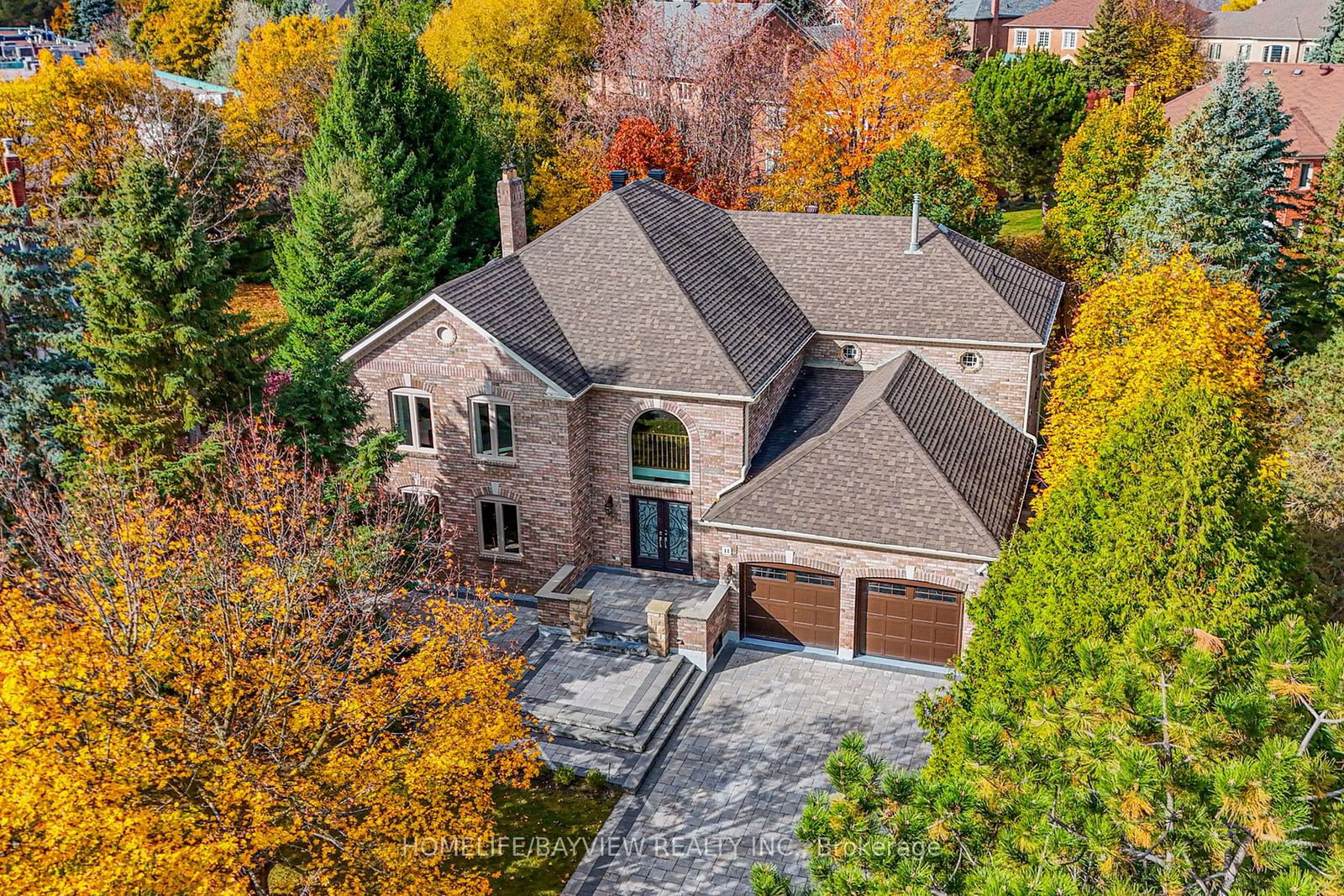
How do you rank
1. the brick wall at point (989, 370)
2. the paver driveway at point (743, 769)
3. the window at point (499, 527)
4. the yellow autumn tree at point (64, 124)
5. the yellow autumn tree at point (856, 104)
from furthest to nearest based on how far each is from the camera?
the yellow autumn tree at point (64, 124)
the yellow autumn tree at point (856, 104)
the brick wall at point (989, 370)
the window at point (499, 527)
the paver driveway at point (743, 769)

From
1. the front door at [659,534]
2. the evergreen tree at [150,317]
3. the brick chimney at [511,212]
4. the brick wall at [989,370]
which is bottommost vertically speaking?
the front door at [659,534]

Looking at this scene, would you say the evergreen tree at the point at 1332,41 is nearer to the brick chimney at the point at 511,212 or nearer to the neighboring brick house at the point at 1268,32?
the neighboring brick house at the point at 1268,32

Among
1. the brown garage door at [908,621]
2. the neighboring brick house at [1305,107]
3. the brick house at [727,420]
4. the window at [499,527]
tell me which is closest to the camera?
the brown garage door at [908,621]

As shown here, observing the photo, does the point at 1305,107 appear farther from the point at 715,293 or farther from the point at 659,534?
the point at 659,534

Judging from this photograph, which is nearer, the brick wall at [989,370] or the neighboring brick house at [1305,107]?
the brick wall at [989,370]

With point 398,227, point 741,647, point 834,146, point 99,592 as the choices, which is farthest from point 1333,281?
point 99,592

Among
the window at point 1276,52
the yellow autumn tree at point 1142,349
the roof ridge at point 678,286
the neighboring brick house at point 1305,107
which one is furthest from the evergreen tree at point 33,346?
the window at point 1276,52

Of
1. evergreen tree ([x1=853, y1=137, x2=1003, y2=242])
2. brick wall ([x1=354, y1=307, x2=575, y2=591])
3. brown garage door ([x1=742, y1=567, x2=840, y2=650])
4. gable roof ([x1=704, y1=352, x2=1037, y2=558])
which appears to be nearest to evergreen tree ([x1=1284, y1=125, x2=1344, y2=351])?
evergreen tree ([x1=853, y1=137, x2=1003, y2=242])
